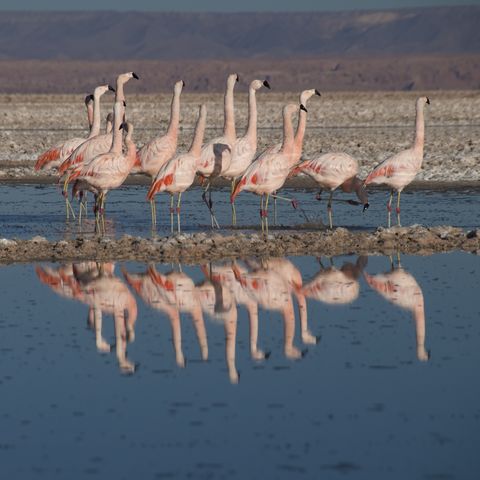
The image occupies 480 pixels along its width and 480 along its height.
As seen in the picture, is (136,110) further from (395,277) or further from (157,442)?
(157,442)

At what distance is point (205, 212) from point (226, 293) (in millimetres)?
6721

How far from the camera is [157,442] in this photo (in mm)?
6773

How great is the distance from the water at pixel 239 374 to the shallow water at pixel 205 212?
3.69m

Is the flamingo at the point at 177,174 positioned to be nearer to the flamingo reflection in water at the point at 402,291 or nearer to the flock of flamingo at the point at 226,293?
the flock of flamingo at the point at 226,293

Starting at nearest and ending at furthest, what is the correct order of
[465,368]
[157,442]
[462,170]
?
[157,442] → [465,368] → [462,170]

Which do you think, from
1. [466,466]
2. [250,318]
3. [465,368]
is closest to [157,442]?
[466,466]

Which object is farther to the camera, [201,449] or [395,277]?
[395,277]

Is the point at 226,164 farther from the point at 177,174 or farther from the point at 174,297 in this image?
the point at 174,297

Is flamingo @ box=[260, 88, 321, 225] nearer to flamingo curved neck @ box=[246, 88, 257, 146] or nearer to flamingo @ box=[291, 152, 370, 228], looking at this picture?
flamingo @ box=[291, 152, 370, 228]

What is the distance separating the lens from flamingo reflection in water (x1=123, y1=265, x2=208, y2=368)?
9.15 meters

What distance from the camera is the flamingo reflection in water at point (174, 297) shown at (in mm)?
9150

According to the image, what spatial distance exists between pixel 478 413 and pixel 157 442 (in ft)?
5.83

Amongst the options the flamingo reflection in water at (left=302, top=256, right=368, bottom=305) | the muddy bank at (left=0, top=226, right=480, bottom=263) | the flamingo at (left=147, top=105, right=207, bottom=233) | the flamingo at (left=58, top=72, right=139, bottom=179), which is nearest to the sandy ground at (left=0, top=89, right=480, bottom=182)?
the flamingo at (left=58, top=72, right=139, bottom=179)

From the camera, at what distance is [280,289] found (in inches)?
436
